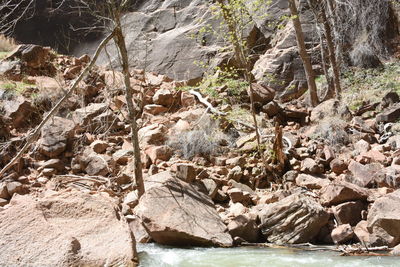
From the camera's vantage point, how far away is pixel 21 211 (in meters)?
4.86

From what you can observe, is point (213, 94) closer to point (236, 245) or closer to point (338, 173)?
point (338, 173)

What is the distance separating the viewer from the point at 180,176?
7031 millimetres

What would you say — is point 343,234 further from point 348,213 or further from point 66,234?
point 66,234

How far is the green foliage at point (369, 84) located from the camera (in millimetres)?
10483

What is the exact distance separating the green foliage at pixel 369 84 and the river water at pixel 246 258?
6105 millimetres

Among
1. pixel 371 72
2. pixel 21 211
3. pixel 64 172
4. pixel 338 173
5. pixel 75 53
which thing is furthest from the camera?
pixel 75 53

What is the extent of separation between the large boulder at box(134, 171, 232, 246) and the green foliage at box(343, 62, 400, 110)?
5.94 m

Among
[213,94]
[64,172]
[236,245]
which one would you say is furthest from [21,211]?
[213,94]

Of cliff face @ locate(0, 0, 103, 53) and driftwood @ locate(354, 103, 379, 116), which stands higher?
cliff face @ locate(0, 0, 103, 53)

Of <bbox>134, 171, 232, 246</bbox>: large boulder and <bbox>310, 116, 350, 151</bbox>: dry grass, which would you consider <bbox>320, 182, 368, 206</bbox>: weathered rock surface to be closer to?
<bbox>134, 171, 232, 246</bbox>: large boulder

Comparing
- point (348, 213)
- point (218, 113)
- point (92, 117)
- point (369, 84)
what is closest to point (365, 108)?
point (369, 84)

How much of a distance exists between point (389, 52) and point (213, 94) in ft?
20.9

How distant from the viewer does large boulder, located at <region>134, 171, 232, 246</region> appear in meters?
5.49

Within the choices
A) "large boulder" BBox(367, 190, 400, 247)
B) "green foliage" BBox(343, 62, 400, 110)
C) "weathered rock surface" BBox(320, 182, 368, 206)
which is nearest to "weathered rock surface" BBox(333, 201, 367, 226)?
"weathered rock surface" BBox(320, 182, 368, 206)
